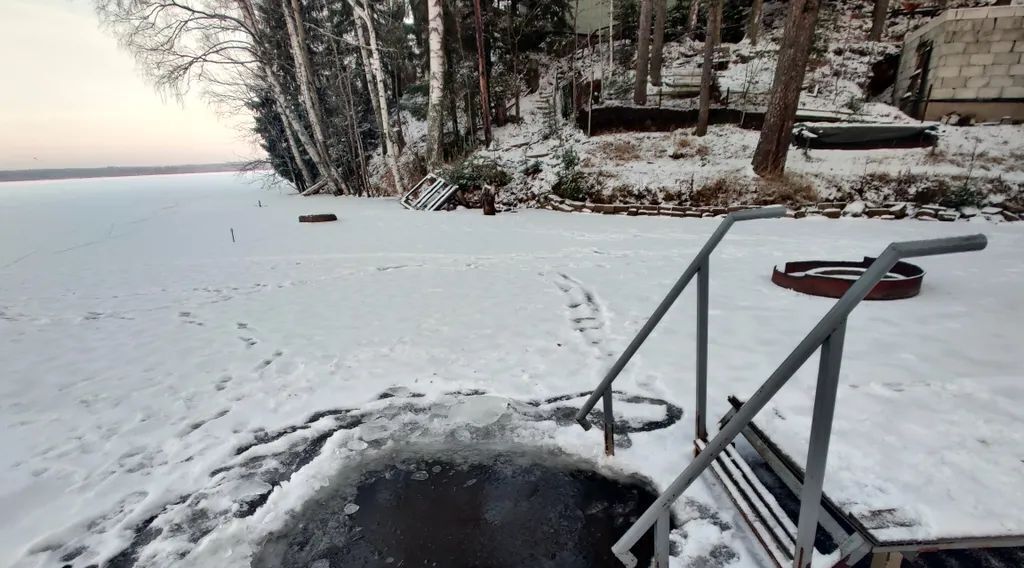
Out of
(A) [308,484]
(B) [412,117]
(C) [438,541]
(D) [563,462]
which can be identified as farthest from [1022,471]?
(B) [412,117]

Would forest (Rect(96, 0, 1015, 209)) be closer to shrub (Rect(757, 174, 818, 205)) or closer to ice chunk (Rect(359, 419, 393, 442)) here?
shrub (Rect(757, 174, 818, 205))

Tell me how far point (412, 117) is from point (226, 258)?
16.6 meters

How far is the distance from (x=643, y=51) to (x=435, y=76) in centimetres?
707

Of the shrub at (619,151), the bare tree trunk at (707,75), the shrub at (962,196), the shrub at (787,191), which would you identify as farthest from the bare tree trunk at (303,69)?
the shrub at (962,196)

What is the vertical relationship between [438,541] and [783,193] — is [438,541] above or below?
below

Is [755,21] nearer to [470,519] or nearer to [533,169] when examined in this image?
[533,169]

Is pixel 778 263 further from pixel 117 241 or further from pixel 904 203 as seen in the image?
pixel 117 241

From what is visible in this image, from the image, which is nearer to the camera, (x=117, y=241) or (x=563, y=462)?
(x=563, y=462)

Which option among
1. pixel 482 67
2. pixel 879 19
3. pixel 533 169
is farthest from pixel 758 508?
pixel 879 19

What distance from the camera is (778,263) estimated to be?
20.0 ft

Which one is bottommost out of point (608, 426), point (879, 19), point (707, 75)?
point (608, 426)

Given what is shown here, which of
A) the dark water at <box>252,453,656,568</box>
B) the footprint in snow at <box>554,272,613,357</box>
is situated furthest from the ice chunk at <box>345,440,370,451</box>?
the footprint in snow at <box>554,272,613,357</box>

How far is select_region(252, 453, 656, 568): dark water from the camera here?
1.84 meters

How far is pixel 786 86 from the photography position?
9180 mm
